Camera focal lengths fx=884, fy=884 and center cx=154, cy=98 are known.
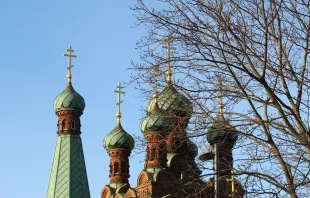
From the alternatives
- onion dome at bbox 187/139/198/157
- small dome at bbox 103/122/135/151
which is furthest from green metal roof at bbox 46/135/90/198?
onion dome at bbox 187/139/198/157

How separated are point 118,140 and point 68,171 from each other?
2.11 m

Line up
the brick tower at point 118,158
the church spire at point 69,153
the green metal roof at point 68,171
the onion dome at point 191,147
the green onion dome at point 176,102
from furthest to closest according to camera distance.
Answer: the brick tower at point 118,158 → the church spire at point 69,153 → the green metal roof at point 68,171 → the onion dome at point 191,147 → the green onion dome at point 176,102

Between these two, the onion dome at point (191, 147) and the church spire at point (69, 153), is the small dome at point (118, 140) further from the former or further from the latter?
the onion dome at point (191, 147)

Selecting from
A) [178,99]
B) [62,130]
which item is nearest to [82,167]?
[62,130]

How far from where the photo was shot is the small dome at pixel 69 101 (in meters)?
31.5

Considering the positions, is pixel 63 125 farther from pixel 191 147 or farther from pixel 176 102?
pixel 176 102

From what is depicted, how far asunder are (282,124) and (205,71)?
103 cm

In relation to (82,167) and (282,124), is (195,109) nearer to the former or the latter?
(282,124)

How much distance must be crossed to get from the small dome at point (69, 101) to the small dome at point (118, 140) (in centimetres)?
144

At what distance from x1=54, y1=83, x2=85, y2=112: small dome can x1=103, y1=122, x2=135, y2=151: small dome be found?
56.5 inches

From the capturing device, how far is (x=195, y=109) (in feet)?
32.1

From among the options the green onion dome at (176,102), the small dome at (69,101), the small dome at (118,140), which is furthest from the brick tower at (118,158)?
the green onion dome at (176,102)

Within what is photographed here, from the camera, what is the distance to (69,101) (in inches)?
1242

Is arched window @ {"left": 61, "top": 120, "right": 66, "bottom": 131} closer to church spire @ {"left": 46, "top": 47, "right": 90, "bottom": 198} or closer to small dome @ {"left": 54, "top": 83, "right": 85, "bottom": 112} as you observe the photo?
church spire @ {"left": 46, "top": 47, "right": 90, "bottom": 198}
